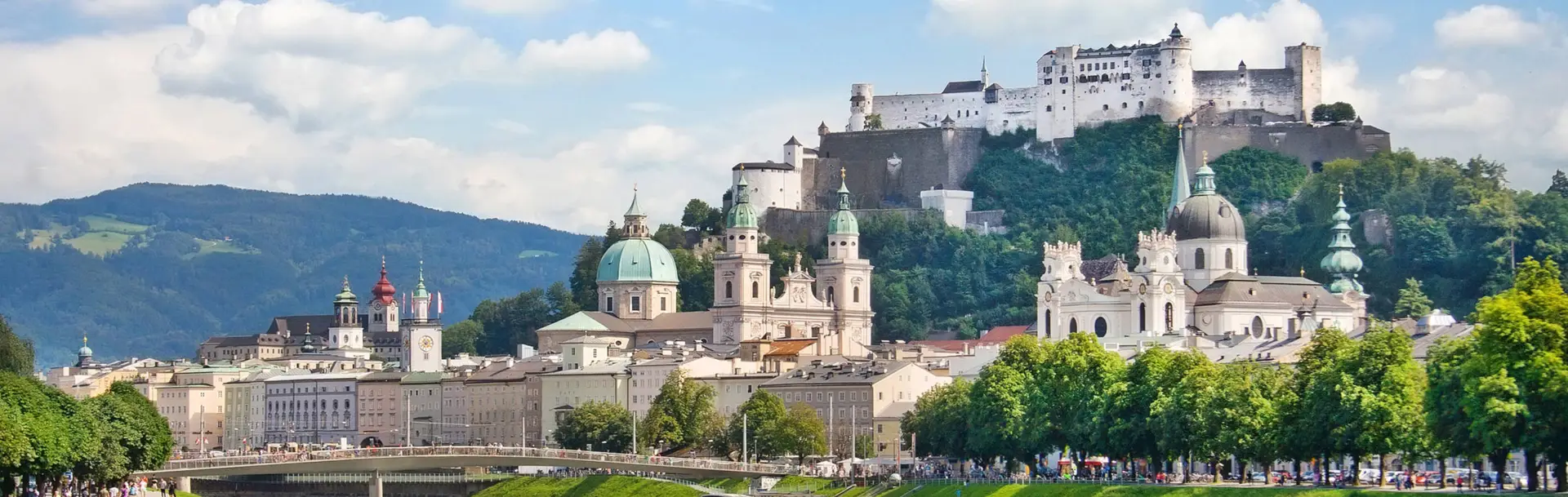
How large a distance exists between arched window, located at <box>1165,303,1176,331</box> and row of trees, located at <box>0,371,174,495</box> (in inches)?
1860

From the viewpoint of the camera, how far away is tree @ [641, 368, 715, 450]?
105 meters

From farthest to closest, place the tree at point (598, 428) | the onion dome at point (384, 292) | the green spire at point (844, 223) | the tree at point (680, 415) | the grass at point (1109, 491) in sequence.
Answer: the onion dome at point (384, 292), the green spire at point (844, 223), the tree at point (598, 428), the tree at point (680, 415), the grass at point (1109, 491)

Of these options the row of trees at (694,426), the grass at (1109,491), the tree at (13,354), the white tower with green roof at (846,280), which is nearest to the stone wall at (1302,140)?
the white tower with green roof at (846,280)

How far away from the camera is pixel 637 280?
477ft

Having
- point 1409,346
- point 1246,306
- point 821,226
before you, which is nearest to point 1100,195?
point 821,226

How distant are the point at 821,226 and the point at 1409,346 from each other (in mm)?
86378

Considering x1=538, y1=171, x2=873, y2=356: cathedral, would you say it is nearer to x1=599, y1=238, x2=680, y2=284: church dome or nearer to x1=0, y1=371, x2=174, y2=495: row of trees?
x1=599, y1=238, x2=680, y2=284: church dome

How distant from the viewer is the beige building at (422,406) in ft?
435

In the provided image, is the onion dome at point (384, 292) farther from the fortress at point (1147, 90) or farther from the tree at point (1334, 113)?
the tree at point (1334, 113)

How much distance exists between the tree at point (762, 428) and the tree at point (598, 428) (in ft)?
19.9

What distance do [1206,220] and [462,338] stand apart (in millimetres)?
53379

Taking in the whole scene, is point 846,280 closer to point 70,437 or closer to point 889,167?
point 889,167

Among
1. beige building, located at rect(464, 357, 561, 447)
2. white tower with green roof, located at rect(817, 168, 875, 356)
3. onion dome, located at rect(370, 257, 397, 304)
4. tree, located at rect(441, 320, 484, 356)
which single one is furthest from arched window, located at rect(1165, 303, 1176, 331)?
onion dome, located at rect(370, 257, 397, 304)

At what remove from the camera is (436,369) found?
475 ft
